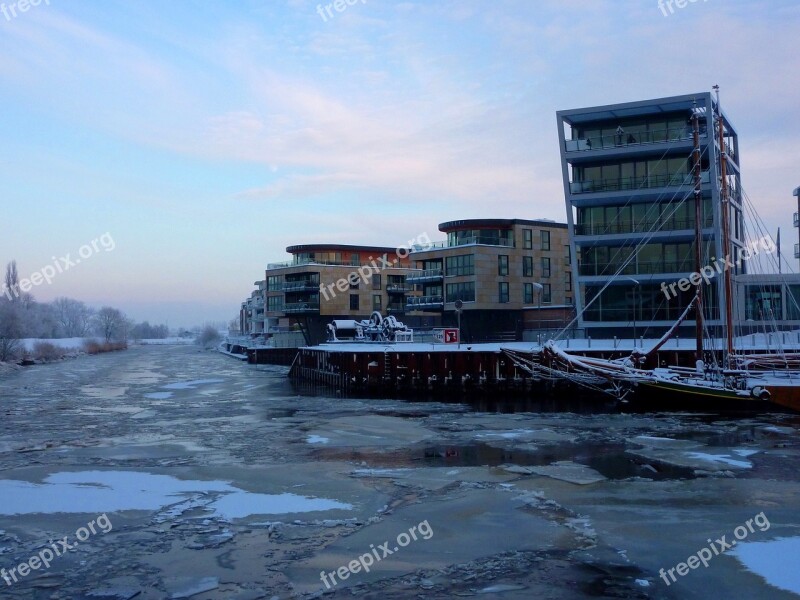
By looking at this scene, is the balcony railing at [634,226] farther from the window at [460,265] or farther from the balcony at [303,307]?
the balcony at [303,307]

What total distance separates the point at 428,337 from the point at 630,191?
20.8 m

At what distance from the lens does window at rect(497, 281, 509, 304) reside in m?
72.9

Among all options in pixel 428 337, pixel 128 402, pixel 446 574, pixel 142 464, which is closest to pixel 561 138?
pixel 428 337

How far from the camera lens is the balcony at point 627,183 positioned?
171 ft

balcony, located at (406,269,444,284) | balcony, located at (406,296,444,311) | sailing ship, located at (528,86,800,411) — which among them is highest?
balcony, located at (406,269,444,284)

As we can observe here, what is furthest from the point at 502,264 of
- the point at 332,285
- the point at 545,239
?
the point at 332,285

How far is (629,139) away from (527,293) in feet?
80.5

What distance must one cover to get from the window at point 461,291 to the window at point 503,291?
2.80m

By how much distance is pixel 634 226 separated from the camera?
53969mm

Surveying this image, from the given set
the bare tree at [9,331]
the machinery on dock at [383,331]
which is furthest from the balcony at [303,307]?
the bare tree at [9,331]

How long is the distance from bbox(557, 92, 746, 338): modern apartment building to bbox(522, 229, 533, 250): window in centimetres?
1915

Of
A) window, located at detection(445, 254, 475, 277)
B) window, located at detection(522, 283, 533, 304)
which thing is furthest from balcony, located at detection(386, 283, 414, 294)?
window, located at detection(522, 283, 533, 304)

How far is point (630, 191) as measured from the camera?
53.3 m

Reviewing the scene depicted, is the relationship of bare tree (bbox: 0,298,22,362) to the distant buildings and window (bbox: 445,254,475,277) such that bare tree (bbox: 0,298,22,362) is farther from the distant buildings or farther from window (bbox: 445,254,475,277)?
window (bbox: 445,254,475,277)
